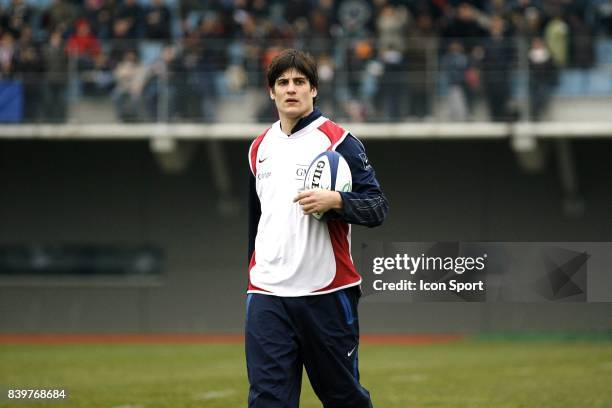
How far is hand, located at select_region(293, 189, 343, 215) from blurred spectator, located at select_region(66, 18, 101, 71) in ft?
51.5

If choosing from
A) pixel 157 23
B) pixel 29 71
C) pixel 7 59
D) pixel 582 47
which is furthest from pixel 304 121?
pixel 157 23

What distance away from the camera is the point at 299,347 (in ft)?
18.7

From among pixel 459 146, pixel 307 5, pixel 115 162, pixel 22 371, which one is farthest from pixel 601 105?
pixel 22 371

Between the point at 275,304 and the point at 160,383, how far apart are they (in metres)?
5.88

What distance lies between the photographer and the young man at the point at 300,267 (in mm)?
5566

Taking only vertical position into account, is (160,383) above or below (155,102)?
below

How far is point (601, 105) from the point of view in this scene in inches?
787

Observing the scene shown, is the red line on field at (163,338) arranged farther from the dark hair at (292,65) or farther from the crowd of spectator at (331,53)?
the dark hair at (292,65)

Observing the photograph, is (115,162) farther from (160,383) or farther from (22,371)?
(160,383)

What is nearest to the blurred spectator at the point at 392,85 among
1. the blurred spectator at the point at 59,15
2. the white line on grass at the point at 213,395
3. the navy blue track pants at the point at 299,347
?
the blurred spectator at the point at 59,15

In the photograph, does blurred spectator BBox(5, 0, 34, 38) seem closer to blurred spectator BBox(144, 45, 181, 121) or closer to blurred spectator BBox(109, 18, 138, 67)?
blurred spectator BBox(109, 18, 138, 67)

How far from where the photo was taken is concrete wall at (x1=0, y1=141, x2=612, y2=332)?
22.7 meters

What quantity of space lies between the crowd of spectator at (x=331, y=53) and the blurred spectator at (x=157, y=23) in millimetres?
25

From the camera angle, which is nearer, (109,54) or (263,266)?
(263,266)
